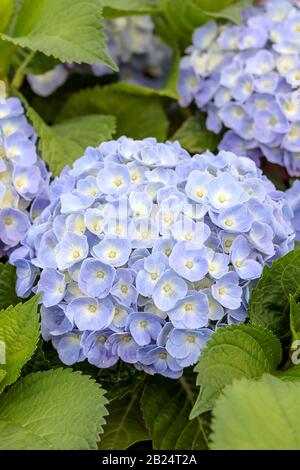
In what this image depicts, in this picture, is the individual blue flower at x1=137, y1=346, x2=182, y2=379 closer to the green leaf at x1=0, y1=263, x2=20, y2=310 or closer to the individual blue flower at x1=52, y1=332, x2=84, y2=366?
the individual blue flower at x1=52, y1=332, x2=84, y2=366

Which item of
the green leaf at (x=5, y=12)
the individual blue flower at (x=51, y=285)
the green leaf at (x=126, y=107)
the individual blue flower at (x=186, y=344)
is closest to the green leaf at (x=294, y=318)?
the individual blue flower at (x=186, y=344)

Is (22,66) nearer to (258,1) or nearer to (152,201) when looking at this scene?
(152,201)

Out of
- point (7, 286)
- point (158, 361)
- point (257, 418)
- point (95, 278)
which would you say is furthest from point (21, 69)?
point (257, 418)

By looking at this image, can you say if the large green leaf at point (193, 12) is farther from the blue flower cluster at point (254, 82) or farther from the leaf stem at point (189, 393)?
the leaf stem at point (189, 393)

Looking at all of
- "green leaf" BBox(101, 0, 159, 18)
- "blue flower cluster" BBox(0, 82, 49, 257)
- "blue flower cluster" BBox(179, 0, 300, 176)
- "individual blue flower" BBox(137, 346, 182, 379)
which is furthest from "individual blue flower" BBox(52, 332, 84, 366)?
"green leaf" BBox(101, 0, 159, 18)

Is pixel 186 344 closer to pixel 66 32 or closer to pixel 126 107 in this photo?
pixel 66 32
